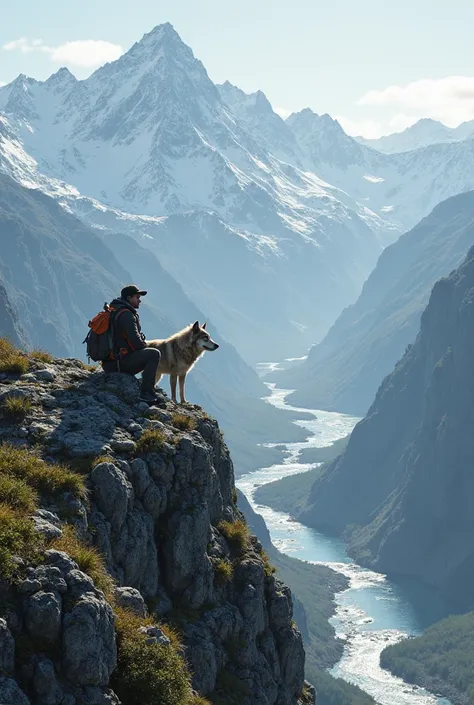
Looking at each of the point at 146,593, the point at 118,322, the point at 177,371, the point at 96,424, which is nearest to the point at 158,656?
the point at 146,593

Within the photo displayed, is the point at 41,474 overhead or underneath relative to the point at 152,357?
underneath

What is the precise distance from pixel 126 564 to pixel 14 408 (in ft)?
23.0

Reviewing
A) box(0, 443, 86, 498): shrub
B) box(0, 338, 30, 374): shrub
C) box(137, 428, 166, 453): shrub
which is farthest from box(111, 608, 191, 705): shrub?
box(0, 338, 30, 374): shrub

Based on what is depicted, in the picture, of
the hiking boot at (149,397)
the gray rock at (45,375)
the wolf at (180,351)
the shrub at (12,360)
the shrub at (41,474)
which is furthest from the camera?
the wolf at (180,351)

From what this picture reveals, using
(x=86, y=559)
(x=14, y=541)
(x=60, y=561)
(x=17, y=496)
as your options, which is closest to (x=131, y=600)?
(x=86, y=559)

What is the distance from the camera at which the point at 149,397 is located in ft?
135

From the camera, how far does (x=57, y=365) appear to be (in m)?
42.7

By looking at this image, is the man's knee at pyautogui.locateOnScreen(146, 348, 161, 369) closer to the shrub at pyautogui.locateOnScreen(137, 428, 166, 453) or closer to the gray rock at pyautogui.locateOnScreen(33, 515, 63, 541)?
the shrub at pyautogui.locateOnScreen(137, 428, 166, 453)

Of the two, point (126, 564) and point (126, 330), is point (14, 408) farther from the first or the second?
point (126, 564)

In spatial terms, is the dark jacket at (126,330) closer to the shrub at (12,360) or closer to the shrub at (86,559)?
the shrub at (12,360)

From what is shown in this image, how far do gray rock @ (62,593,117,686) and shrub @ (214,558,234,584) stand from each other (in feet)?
37.6

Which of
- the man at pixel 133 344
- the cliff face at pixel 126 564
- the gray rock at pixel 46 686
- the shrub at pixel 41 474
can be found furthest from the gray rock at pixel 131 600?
the man at pixel 133 344

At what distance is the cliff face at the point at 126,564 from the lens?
997 inches

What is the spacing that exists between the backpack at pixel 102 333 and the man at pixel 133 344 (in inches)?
4.8
